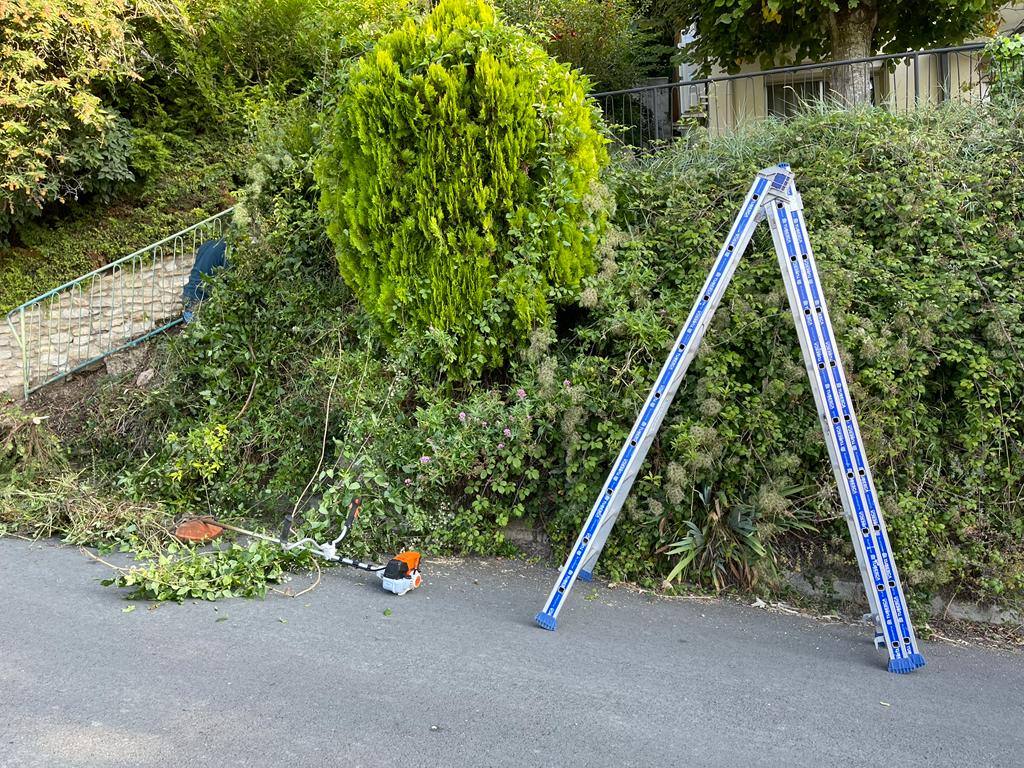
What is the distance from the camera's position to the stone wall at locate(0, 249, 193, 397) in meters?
9.70

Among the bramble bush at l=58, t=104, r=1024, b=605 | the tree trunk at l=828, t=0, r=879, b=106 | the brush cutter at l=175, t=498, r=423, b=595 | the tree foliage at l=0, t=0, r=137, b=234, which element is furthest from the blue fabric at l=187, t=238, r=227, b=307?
the tree trunk at l=828, t=0, r=879, b=106

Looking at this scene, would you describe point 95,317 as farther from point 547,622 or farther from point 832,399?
point 832,399

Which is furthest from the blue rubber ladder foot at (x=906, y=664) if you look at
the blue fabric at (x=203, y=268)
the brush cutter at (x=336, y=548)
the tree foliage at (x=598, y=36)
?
the tree foliage at (x=598, y=36)

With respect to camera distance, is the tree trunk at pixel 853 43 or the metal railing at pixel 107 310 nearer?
the tree trunk at pixel 853 43

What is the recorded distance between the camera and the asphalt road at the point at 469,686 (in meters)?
3.35

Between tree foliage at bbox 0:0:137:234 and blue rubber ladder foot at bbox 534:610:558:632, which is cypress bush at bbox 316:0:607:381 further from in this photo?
tree foliage at bbox 0:0:137:234

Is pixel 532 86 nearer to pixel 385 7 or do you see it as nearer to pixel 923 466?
pixel 923 466

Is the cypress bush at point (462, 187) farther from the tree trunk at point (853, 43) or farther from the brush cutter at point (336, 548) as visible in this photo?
the tree trunk at point (853, 43)

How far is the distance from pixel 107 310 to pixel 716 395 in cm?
802

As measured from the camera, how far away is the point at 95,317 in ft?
33.3

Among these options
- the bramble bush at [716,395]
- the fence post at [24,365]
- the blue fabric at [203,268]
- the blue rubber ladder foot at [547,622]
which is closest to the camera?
the blue rubber ladder foot at [547,622]

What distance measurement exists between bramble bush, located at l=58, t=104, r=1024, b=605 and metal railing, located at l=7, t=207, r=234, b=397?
9.34 ft

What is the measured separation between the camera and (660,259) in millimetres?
6363

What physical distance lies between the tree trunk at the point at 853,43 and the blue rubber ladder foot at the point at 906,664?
6.79m
